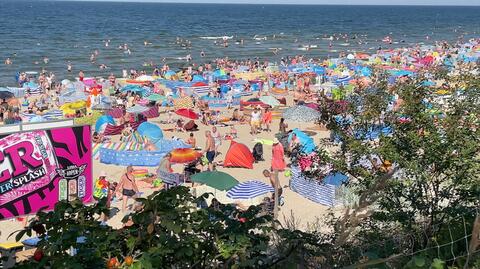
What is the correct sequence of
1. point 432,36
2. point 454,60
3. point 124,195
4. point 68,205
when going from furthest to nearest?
point 432,36 < point 454,60 < point 124,195 < point 68,205

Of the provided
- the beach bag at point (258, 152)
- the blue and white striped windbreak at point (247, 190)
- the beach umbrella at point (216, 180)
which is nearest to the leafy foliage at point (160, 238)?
the beach umbrella at point (216, 180)

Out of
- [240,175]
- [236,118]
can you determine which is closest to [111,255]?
[240,175]

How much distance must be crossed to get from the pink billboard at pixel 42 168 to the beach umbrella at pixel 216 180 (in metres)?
3.57

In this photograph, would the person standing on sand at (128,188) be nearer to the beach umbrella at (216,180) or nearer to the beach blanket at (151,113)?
the beach umbrella at (216,180)

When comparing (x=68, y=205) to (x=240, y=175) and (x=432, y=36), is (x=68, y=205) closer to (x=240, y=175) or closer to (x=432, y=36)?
(x=240, y=175)

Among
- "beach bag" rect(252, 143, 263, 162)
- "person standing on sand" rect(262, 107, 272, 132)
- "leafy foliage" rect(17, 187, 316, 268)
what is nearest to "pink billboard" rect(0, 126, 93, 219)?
"leafy foliage" rect(17, 187, 316, 268)

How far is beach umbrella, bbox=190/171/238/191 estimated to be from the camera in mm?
10488

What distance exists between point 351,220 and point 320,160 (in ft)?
16.2

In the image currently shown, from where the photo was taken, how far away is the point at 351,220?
303 cm

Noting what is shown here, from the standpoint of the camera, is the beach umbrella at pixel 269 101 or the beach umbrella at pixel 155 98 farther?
the beach umbrella at pixel 155 98

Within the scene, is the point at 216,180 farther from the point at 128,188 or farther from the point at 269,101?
the point at 269,101

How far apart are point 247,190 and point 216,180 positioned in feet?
2.28

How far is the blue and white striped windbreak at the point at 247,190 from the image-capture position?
10844 mm

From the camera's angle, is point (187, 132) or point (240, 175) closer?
point (240, 175)
